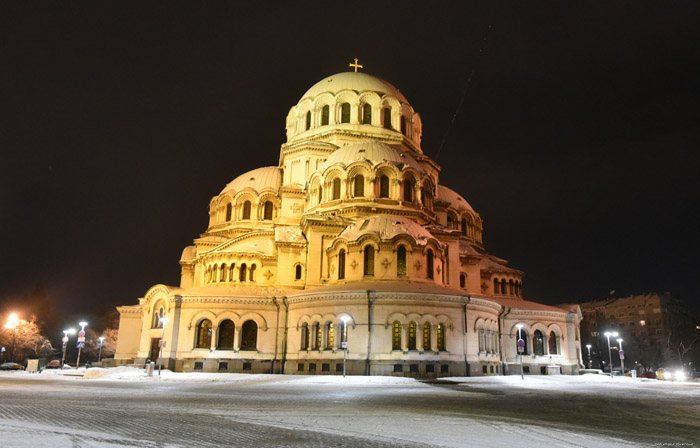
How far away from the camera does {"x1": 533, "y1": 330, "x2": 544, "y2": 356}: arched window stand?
41312mm

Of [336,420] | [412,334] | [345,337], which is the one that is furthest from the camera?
[412,334]

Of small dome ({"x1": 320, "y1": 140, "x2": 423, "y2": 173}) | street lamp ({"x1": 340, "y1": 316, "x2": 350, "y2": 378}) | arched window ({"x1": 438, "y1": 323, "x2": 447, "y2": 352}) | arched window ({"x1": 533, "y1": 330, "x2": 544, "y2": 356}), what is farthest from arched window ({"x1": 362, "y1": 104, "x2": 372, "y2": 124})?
arched window ({"x1": 533, "y1": 330, "x2": 544, "y2": 356})

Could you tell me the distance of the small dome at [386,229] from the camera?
112ft

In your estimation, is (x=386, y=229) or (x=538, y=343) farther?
(x=538, y=343)

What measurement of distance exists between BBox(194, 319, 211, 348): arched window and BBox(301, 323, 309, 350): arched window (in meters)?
6.29

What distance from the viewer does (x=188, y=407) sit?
555 inches

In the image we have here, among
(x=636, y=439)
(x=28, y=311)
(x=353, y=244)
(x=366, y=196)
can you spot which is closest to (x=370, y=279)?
(x=353, y=244)

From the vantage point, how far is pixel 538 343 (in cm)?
4162

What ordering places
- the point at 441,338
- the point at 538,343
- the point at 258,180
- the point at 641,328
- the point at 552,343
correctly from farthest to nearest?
the point at 641,328, the point at 258,180, the point at 552,343, the point at 538,343, the point at 441,338

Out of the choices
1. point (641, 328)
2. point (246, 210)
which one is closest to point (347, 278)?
point (246, 210)

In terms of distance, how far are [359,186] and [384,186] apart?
174cm

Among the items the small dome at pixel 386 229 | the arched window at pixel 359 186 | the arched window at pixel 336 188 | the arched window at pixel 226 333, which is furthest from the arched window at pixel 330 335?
the arched window at pixel 336 188

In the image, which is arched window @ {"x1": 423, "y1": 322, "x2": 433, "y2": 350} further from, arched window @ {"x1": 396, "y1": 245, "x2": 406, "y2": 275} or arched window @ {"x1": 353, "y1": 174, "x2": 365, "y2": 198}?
arched window @ {"x1": 353, "y1": 174, "x2": 365, "y2": 198}

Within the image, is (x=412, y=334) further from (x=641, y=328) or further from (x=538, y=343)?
→ (x=641, y=328)
